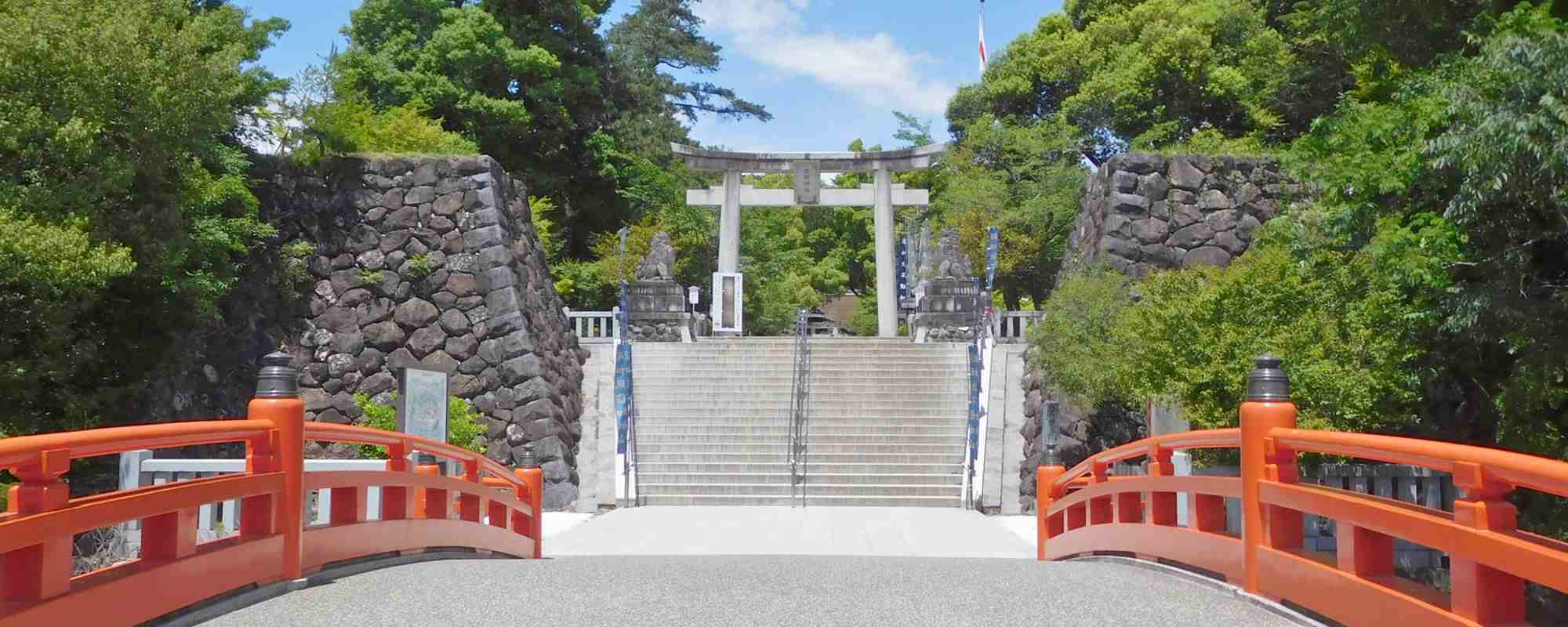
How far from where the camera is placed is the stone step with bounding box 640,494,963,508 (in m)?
16.2

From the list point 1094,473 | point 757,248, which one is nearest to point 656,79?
point 757,248

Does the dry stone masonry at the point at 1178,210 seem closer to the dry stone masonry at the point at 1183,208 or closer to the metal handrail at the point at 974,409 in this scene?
the dry stone masonry at the point at 1183,208

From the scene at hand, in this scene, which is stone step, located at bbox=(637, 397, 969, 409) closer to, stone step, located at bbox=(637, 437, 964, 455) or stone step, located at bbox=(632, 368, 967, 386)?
stone step, located at bbox=(632, 368, 967, 386)

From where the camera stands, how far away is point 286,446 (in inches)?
207

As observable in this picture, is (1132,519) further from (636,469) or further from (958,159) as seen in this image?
(958,159)

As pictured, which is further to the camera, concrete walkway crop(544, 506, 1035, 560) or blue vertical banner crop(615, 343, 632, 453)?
blue vertical banner crop(615, 343, 632, 453)

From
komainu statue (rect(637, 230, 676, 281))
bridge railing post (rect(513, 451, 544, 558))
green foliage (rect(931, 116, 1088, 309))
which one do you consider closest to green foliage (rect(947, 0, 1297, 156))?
green foliage (rect(931, 116, 1088, 309))

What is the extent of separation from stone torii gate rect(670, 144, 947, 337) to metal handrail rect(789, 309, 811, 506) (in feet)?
18.2

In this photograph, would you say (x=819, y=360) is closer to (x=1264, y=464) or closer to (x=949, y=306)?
(x=949, y=306)

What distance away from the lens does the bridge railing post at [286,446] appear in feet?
17.2

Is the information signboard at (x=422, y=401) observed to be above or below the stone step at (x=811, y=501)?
above

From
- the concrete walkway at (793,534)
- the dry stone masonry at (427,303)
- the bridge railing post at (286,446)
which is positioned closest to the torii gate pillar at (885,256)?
the dry stone masonry at (427,303)

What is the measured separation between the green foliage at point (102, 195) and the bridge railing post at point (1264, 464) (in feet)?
34.5

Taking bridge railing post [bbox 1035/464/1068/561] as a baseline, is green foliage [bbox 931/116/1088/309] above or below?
above
